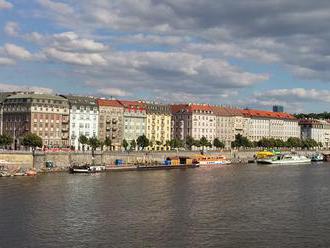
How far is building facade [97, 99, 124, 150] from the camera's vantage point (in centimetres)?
11300

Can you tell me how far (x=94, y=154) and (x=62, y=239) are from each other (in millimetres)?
53350

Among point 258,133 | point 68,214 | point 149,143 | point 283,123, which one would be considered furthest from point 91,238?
point 283,123

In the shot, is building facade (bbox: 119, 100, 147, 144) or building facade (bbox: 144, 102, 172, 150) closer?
building facade (bbox: 119, 100, 147, 144)

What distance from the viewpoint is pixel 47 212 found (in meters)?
39.4

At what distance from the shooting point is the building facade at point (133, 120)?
11844 centimetres

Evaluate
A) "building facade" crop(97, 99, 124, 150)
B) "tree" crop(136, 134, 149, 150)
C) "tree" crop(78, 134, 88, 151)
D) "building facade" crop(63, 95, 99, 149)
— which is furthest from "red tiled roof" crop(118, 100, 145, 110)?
"tree" crop(78, 134, 88, 151)

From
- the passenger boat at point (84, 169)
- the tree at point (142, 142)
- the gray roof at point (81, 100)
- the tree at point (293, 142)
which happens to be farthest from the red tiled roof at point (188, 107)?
the passenger boat at point (84, 169)

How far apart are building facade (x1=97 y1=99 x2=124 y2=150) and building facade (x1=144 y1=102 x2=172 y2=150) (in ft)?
27.4

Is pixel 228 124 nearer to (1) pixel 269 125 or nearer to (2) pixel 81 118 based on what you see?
(1) pixel 269 125

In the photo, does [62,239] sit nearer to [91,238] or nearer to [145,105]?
[91,238]

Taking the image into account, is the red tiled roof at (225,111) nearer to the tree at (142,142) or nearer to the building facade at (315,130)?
the tree at (142,142)

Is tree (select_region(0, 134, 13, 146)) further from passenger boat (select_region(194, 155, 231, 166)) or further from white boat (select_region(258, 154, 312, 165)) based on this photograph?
white boat (select_region(258, 154, 312, 165))

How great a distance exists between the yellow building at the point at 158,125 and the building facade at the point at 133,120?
2061 millimetres

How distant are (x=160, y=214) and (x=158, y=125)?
8845cm
